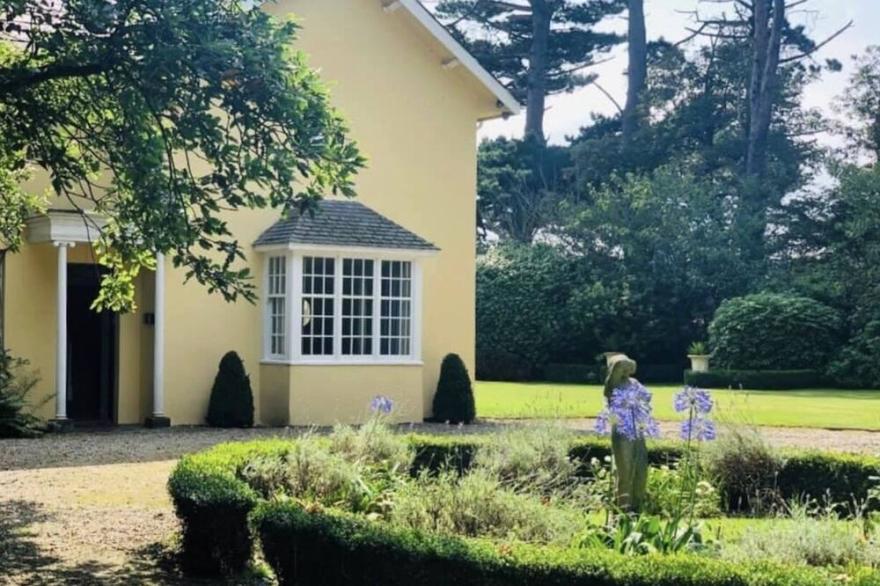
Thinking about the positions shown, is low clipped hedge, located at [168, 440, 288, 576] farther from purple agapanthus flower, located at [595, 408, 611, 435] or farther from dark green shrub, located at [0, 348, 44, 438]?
dark green shrub, located at [0, 348, 44, 438]

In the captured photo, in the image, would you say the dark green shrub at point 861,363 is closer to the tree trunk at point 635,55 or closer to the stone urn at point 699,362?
the stone urn at point 699,362

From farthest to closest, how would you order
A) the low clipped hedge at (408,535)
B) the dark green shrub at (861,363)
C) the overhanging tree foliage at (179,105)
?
the dark green shrub at (861,363) < the overhanging tree foliage at (179,105) < the low clipped hedge at (408,535)

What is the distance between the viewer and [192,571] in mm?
7816

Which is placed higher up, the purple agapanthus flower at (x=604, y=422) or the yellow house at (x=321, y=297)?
the yellow house at (x=321, y=297)

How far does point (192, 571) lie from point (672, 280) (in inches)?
1150

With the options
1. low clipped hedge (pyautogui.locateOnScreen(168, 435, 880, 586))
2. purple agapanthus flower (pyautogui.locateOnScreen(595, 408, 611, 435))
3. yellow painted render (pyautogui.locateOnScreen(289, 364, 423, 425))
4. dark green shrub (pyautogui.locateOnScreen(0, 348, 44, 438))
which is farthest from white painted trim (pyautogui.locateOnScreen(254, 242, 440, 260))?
purple agapanthus flower (pyautogui.locateOnScreen(595, 408, 611, 435))

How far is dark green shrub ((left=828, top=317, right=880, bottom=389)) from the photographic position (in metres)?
31.2

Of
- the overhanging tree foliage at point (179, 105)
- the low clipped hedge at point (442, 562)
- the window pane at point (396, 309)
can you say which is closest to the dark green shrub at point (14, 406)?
the window pane at point (396, 309)

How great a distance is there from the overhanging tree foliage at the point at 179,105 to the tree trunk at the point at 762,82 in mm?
35429

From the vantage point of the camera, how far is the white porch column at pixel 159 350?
18.1 meters

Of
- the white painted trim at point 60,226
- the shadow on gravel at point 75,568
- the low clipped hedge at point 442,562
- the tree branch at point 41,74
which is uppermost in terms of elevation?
the tree branch at point 41,74

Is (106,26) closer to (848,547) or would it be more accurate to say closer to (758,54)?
(848,547)

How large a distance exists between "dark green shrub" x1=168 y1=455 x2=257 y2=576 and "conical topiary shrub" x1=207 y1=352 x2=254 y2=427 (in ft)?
33.7

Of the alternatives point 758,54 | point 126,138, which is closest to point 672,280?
point 758,54
